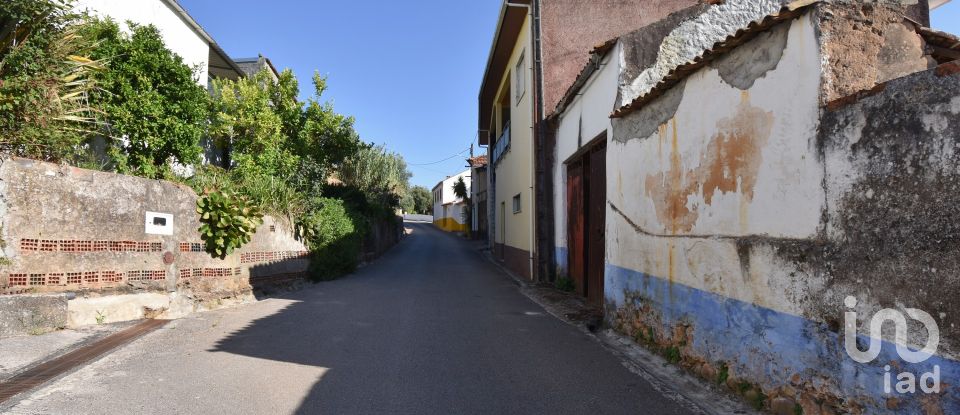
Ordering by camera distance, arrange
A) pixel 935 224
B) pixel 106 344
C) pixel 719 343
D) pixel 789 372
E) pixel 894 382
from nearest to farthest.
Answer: pixel 935 224 → pixel 894 382 → pixel 789 372 → pixel 719 343 → pixel 106 344

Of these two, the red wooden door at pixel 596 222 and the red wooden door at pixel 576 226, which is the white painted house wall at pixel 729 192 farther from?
the red wooden door at pixel 576 226

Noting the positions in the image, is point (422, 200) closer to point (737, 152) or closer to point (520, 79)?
point (520, 79)

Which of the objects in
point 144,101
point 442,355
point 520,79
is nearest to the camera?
point 442,355

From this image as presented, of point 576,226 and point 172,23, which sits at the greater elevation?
point 172,23

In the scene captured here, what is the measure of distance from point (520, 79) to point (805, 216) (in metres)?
12.0

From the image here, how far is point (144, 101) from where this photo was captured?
30.2 ft

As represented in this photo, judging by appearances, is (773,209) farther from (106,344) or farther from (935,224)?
(106,344)

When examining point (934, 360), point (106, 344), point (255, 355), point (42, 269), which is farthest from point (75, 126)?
point (934, 360)

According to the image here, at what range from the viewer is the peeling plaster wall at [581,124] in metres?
8.02

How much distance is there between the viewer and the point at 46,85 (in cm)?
701

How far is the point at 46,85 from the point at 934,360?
948 cm

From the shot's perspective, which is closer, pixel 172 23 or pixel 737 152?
pixel 737 152

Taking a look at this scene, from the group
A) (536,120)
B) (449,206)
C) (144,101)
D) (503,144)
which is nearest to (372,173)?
(503,144)

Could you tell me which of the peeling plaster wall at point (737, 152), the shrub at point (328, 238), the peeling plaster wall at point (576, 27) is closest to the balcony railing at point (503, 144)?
the peeling plaster wall at point (576, 27)
